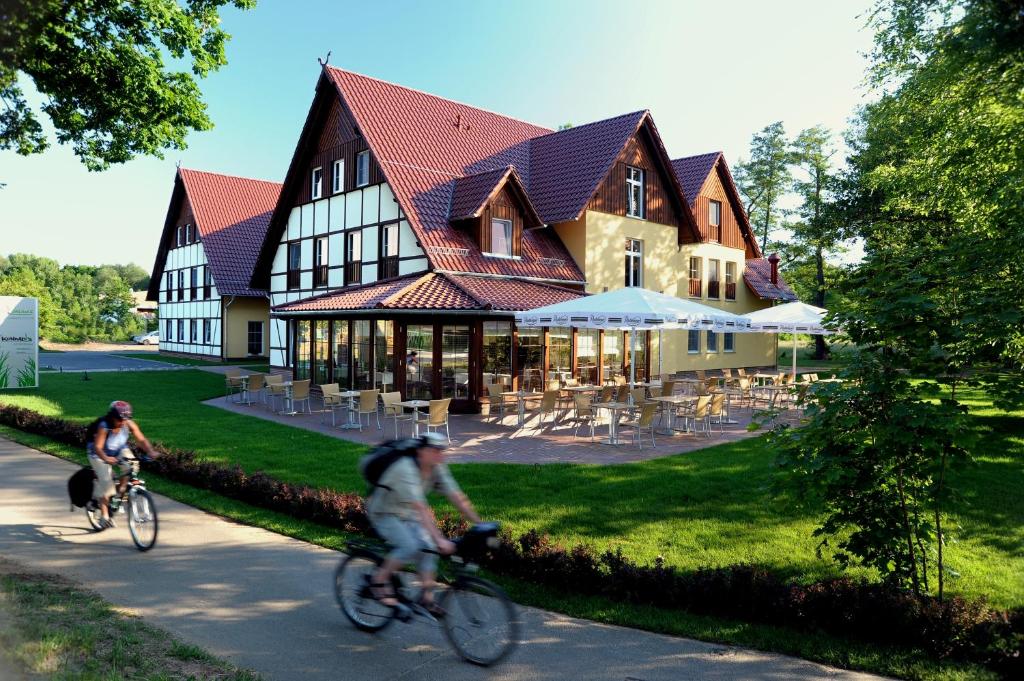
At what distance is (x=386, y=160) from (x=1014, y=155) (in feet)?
52.6

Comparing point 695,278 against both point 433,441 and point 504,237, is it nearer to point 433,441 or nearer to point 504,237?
point 504,237

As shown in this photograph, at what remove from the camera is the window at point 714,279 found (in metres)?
30.3

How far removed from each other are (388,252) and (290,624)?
1709cm

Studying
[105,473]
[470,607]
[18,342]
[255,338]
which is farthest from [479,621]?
[255,338]

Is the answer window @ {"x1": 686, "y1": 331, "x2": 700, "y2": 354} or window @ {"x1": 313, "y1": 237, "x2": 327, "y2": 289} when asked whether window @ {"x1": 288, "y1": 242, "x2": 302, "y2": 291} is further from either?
window @ {"x1": 686, "y1": 331, "x2": 700, "y2": 354}

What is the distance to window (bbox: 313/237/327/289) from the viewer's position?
24.7 meters

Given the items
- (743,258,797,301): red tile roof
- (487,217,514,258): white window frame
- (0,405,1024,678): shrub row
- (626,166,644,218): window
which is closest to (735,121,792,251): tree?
(743,258,797,301): red tile roof

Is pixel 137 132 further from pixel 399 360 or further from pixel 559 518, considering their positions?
pixel 559 518

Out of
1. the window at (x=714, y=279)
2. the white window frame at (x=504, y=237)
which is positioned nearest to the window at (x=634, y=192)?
the white window frame at (x=504, y=237)

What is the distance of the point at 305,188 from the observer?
25703 millimetres

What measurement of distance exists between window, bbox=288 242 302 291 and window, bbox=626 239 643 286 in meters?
12.3

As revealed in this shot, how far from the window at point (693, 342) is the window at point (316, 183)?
1600 cm

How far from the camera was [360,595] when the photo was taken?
5.31 metres

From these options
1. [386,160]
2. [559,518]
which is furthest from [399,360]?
[559,518]
